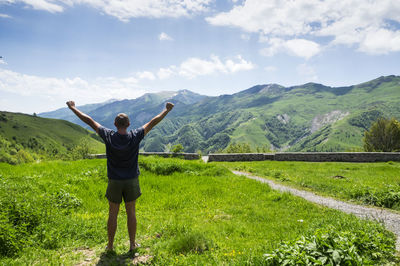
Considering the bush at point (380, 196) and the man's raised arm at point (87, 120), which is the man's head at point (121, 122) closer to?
the man's raised arm at point (87, 120)

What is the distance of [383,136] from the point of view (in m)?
57.7

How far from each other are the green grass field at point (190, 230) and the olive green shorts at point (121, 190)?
1135 millimetres

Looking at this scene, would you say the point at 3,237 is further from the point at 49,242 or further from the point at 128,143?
the point at 128,143

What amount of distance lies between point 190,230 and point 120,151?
277 centimetres

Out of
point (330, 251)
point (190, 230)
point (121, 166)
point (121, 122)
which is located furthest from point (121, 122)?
point (330, 251)

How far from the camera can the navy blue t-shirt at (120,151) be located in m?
4.89

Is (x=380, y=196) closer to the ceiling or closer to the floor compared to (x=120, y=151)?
closer to the floor

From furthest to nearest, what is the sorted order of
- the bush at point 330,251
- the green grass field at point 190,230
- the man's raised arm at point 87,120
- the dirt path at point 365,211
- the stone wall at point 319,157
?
the stone wall at point 319,157 → the dirt path at point 365,211 → the man's raised arm at point 87,120 → the green grass field at point 190,230 → the bush at point 330,251

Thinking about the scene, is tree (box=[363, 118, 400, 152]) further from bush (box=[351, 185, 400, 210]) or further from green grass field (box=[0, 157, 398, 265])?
green grass field (box=[0, 157, 398, 265])

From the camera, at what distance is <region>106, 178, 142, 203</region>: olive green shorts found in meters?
4.96

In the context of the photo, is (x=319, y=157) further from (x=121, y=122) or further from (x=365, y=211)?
(x=121, y=122)

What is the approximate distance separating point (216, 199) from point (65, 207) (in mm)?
5145

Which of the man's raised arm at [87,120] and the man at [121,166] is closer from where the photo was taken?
the man at [121,166]

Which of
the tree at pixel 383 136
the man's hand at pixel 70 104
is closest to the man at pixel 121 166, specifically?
the man's hand at pixel 70 104
